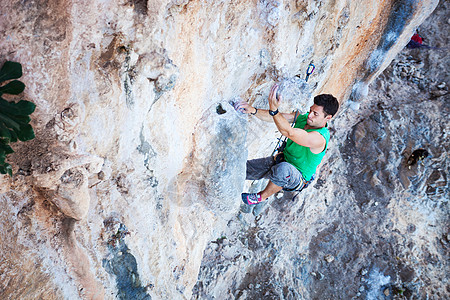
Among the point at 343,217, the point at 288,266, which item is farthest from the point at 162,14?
the point at 343,217

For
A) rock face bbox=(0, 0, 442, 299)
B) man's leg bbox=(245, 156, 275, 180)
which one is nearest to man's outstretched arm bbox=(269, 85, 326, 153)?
rock face bbox=(0, 0, 442, 299)

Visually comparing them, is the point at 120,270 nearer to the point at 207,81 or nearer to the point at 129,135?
the point at 129,135

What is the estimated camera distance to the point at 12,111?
1.50 meters

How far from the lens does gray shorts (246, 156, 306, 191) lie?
3064mm

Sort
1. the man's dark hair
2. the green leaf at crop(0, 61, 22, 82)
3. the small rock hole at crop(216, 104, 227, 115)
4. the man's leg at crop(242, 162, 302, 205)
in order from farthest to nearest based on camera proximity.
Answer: the man's leg at crop(242, 162, 302, 205), the small rock hole at crop(216, 104, 227, 115), the man's dark hair, the green leaf at crop(0, 61, 22, 82)

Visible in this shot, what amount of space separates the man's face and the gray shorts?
1.56 ft

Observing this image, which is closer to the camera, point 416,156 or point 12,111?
point 12,111

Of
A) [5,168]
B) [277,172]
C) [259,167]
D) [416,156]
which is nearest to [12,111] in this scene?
[5,168]

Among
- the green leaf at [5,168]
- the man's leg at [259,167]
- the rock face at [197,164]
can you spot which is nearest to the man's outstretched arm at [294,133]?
the rock face at [197,164]

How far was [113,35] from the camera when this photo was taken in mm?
1882

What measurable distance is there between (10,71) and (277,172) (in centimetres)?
228

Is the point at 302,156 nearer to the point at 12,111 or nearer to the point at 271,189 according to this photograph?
the point at 271,189

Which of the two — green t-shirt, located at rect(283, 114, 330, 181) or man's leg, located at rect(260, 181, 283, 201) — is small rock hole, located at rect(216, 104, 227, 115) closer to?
green t-shirt, located at rect(283, 114, 330, 181)

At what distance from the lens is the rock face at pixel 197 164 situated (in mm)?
1806
